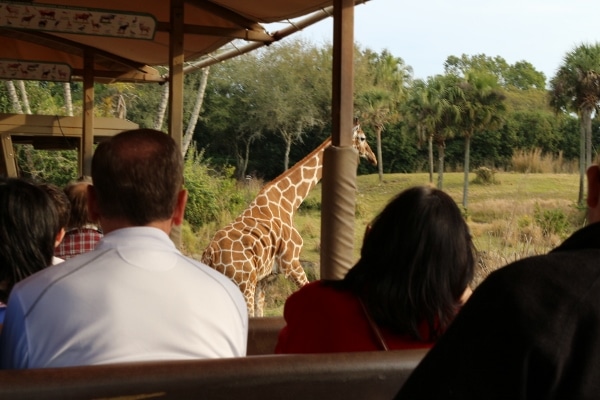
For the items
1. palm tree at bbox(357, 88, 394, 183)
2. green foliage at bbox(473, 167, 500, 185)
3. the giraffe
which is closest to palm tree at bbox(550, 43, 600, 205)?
green foliage at bbox(473, 167, 500, 185)

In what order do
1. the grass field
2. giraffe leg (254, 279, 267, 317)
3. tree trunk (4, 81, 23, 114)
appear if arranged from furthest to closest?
tree trunk (4, 81, 23, 114) < the grass field < giraffe leg (254, 279, 267, 317)

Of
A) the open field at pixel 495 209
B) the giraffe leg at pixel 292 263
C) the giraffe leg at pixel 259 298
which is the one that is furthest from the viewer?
the open field at pixel 495 209

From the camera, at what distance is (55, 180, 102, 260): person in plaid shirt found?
4164mm

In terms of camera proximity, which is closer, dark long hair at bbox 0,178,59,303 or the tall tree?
dark long hair at bbox 0,178,59,303

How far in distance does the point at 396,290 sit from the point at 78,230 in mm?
2234

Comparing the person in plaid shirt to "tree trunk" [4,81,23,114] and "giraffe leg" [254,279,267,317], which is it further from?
"tree trunk" [4,81,23,114]

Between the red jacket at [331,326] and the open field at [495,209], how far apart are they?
33.5 ft

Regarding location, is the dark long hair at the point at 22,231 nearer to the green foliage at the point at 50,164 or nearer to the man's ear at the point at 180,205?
the man's ear at the point at 180,205

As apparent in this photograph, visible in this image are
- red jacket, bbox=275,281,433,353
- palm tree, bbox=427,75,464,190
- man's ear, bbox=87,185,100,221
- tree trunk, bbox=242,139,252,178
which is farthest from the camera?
tree trunk, bbox=242,139,252,178

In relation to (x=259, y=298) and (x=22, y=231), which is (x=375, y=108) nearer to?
(x=259, y=298)

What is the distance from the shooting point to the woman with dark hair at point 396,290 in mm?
2357

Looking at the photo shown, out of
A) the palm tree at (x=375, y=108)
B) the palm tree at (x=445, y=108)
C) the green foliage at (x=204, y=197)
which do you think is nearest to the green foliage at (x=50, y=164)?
the green foliage at (x=204, y=197)

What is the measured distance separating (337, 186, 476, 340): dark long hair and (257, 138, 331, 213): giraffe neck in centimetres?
610

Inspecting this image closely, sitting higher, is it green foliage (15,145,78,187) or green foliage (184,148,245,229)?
green foliage (15,145,78,187)
